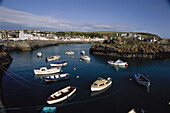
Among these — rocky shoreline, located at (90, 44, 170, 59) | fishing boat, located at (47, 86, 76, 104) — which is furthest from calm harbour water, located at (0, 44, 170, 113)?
rocky shoreline, located at (90, 44, 170, 59)

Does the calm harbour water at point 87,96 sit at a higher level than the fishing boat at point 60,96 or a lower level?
lower

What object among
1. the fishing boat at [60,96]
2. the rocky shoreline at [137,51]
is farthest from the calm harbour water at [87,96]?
the rocky shoreline at [137,51]

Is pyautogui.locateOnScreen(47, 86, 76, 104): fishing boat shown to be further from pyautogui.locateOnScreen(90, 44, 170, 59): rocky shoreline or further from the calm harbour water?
pyautogui.locateOnScreen(90, 44, 170, 59): rocky shoreline

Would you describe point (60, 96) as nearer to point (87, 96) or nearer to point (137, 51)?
point (87, 96)

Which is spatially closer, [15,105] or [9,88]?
[15,105]

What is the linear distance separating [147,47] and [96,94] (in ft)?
169

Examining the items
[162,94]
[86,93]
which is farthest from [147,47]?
[86,93]

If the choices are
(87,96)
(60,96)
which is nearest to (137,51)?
(87,96)

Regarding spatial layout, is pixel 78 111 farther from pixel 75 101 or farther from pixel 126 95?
pixel 126 95

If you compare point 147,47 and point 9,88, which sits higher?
point 147,47

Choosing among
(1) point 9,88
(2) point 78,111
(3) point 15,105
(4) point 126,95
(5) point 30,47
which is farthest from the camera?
(5) point 30,47

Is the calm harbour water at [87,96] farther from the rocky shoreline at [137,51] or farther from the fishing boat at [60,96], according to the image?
the rocky shoreline at [137,51]

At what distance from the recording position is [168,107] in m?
16.5

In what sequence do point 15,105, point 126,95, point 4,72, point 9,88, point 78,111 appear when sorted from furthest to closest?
1. point 4,72
2. point 9,88
3. point 126,95
4. point 15,105
5. point 78,111
